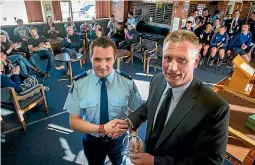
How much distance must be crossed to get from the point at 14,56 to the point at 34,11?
3112 mm

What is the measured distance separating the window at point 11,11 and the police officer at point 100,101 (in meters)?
6.51

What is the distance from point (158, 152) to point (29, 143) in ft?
8.08

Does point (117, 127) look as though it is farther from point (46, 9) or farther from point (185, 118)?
point (46, 9)

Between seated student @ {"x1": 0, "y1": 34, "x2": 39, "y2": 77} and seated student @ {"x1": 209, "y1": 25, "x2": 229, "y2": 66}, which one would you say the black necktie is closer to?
seated student @ {"x1": 0, "y1": 34, "x2": 39, "y2": 77}

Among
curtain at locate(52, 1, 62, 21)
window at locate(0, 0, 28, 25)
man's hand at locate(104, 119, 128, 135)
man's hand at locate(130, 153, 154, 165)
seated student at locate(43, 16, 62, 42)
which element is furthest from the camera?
curtain at locate(52, 1, 62, 21)

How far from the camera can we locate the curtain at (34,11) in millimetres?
6416

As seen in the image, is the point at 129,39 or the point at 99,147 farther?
the point at 129,39

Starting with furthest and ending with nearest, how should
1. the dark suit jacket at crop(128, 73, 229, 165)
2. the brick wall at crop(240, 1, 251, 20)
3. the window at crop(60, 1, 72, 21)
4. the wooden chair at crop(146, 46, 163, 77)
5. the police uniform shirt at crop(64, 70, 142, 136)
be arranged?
the brick wall at crop(240, 1, 251, 20)
the window at crop(60, 1, 72, 21)
the wooden chair at crop(146, 46, 163, 77)
the police uniform shirt at crop(64, 70, 142, 136)
the dark suit jacket at crop(128, 73, 229, 165)

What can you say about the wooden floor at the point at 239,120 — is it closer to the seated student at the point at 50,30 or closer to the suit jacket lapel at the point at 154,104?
the suit jacket lapel at the point at 154,104

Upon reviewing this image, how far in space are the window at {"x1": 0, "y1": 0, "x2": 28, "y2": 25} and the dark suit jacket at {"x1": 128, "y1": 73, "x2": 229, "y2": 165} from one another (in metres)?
7.32

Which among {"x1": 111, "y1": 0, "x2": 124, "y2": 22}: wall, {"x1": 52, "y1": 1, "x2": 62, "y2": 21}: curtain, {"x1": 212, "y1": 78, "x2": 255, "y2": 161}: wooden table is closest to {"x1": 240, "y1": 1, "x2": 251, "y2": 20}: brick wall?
{"x1": 111, "y1": 0, "x2": 124, "y2": 22}: wall

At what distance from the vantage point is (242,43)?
5.39 m

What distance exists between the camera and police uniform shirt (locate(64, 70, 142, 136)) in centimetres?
144

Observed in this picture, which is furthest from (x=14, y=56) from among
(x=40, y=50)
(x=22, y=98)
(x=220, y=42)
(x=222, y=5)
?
(x=222, y=5)
